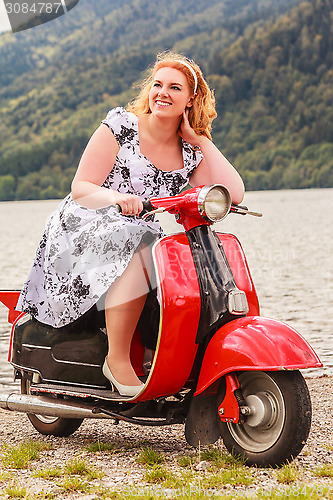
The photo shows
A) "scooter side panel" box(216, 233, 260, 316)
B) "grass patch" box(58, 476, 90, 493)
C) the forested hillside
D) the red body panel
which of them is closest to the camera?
"grass patch" box(58, 476, 90, 493)

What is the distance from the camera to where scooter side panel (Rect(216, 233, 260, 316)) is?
13.3 ft

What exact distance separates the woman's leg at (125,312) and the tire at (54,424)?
33.4 inches

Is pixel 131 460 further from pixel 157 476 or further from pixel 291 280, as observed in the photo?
pixel 291 280

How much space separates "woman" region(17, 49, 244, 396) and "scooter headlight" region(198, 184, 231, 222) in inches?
15.0

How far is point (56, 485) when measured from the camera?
11.4 ft

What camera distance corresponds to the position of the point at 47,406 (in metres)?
4.22

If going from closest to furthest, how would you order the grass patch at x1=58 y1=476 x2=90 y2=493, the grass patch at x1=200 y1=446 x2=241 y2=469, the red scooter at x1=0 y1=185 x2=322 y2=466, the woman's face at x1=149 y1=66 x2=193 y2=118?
the grass patch at x1=58 y1=476 x2=90 y2=493 < the red scooter at x1=0 y1=185 x2=322 y2=466 < the grass patch at x1=200 y1=446 x2=241 y2=469 < the woman's face at x1=149 y1=66 x2=193 y2=118

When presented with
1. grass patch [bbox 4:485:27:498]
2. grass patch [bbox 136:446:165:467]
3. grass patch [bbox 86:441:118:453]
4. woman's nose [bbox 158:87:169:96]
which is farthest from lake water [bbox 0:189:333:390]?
woman's nose [bbox 158:87:169:96]

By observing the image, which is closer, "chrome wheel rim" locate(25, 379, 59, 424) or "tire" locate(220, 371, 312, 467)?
"tire" locate(220, 371, 312, 467)

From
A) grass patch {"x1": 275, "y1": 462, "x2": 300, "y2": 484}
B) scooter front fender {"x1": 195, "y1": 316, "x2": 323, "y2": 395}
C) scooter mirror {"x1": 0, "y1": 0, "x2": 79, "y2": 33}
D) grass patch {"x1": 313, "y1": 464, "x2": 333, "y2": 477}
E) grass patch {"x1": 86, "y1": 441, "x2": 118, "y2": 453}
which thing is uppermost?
scooter mirror {"x1": 0, "y1": 0, "x2": 79, "y2": 33}

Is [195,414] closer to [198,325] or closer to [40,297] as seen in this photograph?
[198,325]

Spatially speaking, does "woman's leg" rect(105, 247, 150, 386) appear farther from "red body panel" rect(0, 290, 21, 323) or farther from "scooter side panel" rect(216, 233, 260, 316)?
"red body panel" rect(0, 290, 21, 323)

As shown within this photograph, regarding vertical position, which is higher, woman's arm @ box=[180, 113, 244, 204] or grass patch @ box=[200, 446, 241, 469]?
woman's arm @ box=[180, 113, 244, 204]

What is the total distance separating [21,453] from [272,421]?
55.0 inches
